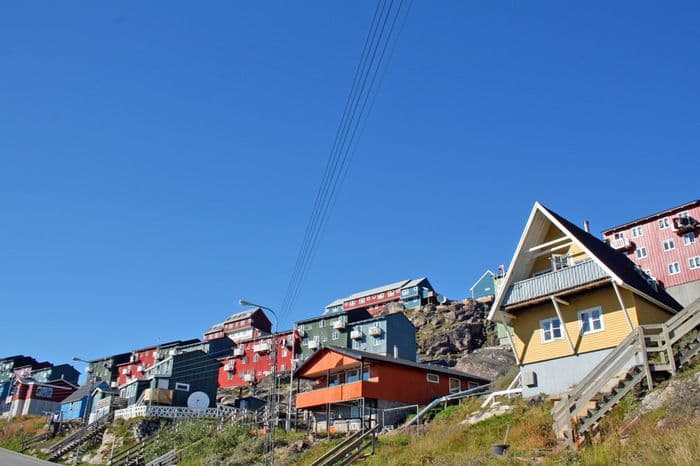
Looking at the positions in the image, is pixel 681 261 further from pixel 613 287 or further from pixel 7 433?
pixel 7 433

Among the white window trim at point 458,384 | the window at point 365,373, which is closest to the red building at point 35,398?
the window at point 365,373

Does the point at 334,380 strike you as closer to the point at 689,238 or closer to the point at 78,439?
the point at 78,439

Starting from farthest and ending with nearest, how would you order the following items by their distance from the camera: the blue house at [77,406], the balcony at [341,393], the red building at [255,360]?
the red building at [255,360]
the blue house at [77,406]
the balcony at [341,393]

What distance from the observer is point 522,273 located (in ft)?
103

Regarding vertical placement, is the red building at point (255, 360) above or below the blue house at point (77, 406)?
above

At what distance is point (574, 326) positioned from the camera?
2809 cm

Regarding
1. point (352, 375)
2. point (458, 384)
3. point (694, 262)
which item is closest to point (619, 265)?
point (458, 384)

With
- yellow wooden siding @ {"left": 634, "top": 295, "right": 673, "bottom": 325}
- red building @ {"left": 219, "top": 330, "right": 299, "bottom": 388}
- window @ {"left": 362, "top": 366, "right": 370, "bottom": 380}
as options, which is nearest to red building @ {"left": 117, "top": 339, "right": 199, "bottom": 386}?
red building @ {"left": 219, "top": 330, "right": 299, "bottom": 388}

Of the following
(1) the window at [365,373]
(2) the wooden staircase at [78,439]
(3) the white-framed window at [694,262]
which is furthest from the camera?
(3) the white-framed window at [694,262]

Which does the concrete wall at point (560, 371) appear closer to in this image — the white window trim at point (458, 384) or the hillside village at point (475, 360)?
the hillside village at point (475, 360)

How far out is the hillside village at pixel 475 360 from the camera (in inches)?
848

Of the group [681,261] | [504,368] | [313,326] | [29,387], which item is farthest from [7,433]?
[681,261]

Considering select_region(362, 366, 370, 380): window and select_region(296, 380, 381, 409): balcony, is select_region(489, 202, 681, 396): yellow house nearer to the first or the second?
select_region(296, 380, 381, 409): balcony

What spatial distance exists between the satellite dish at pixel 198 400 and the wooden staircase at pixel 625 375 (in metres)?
42.1
